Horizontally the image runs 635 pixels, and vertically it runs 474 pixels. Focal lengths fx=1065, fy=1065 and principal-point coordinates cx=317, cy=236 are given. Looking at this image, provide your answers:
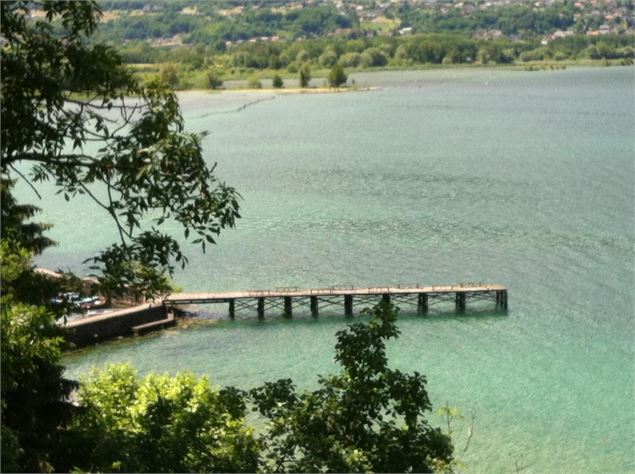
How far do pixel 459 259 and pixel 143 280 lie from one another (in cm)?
3118

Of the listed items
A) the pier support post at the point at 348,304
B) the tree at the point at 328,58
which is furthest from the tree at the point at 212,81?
the pier support post at the point at 348,304

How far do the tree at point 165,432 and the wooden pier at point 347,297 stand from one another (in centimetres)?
1821

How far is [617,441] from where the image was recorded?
956 inches

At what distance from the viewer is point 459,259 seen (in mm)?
40625

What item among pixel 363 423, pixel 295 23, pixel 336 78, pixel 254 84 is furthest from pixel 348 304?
pixel 295 23

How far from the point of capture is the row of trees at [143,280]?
31.5 feet

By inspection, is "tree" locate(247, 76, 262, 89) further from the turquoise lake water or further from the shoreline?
the turquoise lake water

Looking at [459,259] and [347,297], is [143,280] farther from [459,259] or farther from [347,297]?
[459,259]

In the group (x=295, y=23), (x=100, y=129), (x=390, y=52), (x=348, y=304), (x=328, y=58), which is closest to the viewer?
(x=100, y=129)

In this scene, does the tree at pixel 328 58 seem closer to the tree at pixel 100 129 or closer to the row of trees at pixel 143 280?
the row of trees at pixel 143 280

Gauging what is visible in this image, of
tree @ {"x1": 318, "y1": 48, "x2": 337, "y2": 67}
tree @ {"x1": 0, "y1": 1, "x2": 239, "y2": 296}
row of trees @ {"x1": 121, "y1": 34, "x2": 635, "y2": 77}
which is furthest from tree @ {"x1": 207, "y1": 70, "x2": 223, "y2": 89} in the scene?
tree @ {"x1": 0, "y1": 1, "x2": 239, "y2": 296}

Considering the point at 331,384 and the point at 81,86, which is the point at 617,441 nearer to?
the point at 331,384

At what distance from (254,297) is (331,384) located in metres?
24.3

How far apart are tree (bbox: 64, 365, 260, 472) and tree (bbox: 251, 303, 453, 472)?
2.72ft
